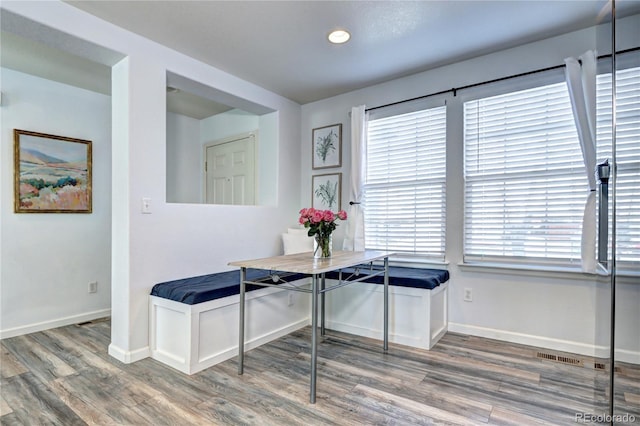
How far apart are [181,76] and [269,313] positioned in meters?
2.17

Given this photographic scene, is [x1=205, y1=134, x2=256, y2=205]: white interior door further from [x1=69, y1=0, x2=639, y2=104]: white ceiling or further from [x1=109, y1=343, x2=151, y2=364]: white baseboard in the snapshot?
[x1=109, y1=343, x2=151, y2=364]: white baseboard

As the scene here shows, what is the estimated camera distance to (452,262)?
3.17 meters

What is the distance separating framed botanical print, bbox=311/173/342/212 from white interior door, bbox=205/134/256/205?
0.79 m

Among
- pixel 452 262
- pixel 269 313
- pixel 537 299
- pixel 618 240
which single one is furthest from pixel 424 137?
pixel 269 313

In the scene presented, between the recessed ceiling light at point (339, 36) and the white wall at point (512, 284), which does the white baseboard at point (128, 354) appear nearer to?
→ the white wall at point (512, 284)

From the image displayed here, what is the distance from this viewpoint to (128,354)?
2.53 m

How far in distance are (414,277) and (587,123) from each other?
5.59 feet

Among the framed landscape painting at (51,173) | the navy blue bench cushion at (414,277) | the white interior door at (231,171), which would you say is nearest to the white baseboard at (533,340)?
the navy blue bench cushion at (414,277)

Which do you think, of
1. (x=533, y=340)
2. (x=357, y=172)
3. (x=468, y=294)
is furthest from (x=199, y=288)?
(x=533, y=340)

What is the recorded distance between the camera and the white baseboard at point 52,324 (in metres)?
3.07

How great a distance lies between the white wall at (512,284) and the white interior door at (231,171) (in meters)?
1.79

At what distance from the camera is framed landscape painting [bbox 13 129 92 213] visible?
319 centimetres

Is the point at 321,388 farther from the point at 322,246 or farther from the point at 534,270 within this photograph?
the point at 534,270

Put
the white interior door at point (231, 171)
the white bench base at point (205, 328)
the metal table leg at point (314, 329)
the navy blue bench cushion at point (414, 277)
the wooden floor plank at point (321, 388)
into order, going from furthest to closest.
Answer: the white interior door at point (231, 171), the navy blue bench cushion at point (414, 277), the white bench base at point (205, 328), the metal table leg at point (314, 329), the wooden floor plank at point (321, 388)
